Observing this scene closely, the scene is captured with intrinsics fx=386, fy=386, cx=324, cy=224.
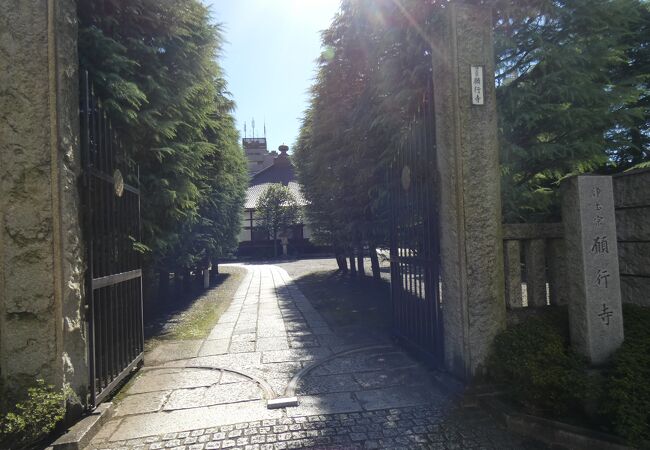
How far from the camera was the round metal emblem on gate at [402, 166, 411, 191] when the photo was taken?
510cm

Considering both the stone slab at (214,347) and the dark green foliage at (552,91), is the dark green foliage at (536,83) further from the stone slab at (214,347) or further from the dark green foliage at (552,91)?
the stone slab at (214,347)

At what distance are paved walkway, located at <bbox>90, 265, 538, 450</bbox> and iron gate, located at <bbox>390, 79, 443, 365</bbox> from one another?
1.35 ft

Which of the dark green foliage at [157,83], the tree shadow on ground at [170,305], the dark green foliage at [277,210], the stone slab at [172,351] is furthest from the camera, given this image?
the dark green foliage at [277,210]

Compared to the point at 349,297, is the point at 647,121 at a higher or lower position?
higher

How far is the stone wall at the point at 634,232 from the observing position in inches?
171

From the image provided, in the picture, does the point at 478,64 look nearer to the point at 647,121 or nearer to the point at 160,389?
the point at 160,389

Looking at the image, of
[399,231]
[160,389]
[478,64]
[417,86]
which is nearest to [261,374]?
[160,389]

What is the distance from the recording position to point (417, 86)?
6.82 metres

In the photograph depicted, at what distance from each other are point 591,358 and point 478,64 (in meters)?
2.98

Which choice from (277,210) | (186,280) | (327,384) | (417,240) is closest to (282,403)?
(327,384)

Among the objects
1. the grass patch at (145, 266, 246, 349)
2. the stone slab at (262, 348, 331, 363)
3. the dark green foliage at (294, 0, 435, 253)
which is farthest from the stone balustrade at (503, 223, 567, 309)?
the grass patch at (145, 266, 246, 349)

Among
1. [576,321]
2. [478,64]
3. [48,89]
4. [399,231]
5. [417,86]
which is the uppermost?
[417,86]

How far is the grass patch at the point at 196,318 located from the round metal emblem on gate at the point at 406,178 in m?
4.39

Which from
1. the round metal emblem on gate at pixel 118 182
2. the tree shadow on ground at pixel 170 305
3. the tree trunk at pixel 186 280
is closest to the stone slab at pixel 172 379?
the round metal emblem on gate at pixel 118 182
